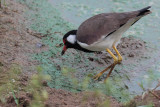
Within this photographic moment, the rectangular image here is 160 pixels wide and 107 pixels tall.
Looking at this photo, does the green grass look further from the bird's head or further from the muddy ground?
the bird's head

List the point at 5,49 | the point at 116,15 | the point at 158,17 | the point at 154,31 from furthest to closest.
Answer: the point at 158,17 < the point at 154,31 < the point at 5,49 < the point at 116,15

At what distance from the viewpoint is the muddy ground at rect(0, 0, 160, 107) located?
3.18 m

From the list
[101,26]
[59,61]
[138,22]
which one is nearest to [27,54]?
[59,61]

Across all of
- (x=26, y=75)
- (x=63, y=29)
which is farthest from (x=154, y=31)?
(x=26, y=75)

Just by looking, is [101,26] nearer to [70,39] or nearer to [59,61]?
[70,39]

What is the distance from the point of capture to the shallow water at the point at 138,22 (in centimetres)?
472

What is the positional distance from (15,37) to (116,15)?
1.88 metres

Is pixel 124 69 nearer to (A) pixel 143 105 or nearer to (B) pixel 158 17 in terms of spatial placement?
A: (A) pixel 143 105

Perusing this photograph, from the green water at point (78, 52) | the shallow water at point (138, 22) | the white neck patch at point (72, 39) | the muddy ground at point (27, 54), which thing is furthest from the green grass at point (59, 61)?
the white neck patch at point (72, 39)

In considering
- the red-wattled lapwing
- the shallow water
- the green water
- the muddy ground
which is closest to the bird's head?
the red-wattled lapwing

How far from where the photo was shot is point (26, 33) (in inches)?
207

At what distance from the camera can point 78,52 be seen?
5043mm

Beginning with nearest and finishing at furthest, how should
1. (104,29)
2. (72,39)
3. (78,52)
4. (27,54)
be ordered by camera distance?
(104,29) → (72,39) → (27,54) → (78,52)

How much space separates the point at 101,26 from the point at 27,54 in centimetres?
135
